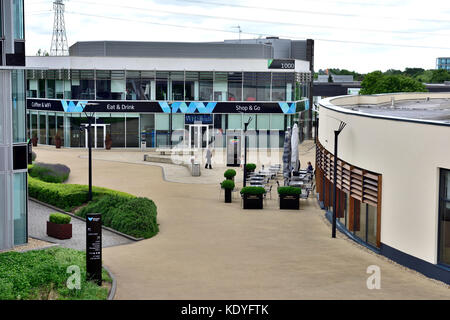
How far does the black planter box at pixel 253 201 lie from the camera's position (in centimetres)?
2972

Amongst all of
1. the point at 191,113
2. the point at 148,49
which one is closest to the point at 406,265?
the point at 191,113

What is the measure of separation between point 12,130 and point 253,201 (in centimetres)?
1125

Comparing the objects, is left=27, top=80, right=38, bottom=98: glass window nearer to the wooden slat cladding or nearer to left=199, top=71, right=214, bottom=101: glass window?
left=199, top=71, right=214, bottom=101: glass window

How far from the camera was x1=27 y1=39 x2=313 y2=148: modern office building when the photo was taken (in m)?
57.1

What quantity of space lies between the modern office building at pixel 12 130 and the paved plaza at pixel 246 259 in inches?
117

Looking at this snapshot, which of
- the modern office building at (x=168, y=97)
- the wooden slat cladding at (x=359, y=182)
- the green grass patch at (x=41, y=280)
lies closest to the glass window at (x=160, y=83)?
the modern office building at (x=168, y=97)

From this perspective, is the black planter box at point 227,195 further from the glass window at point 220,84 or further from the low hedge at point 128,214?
the glass window at point 220,84

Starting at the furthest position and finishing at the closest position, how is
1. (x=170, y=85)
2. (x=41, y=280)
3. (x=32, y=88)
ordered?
(x=32, y=88), (x=170, y=85), (x=41, y=280)

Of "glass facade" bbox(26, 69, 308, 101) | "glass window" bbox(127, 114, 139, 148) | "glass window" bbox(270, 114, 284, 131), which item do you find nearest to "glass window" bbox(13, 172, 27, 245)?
"glass facade" bbox(26, 69, 308, 101)

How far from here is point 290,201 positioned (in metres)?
30.0

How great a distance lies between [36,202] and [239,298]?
15720 millimetres

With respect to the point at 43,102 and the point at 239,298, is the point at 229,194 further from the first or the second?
the point at 43,102

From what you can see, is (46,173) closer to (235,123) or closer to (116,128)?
(116,128)

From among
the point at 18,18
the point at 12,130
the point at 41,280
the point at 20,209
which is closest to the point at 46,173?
the point at 20,209
